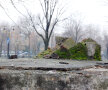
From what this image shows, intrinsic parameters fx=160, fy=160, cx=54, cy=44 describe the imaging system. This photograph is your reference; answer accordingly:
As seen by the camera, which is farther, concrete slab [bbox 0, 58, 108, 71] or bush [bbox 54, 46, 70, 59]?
bush [bbox 54, 46, 70, 59]

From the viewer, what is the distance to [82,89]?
73.2 inches

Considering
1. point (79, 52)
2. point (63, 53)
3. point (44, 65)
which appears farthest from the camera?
point (63, 53)

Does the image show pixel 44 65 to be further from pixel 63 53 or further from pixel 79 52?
pixel 63 53

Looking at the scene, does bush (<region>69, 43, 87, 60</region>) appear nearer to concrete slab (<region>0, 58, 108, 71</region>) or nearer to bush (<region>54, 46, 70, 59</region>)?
bush (<region>54, 46, 70, 59</region>)

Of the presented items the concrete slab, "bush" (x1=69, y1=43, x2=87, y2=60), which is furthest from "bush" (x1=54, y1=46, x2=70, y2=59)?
the concrete slab

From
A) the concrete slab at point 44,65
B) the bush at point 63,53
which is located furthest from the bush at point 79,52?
the concrete slab at point 44,65

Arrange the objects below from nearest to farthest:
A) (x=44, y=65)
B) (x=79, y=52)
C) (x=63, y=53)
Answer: (x=44, y=65) → (x=79, y=52) → (x=63, y=53)

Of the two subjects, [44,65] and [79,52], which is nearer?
[44,65]

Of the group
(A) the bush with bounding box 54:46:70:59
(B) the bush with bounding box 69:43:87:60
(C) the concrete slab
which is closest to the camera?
(C) the concrete slab

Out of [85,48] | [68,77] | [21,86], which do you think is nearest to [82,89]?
[68,77]

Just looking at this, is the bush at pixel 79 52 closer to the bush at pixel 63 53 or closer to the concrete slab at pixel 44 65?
the bush at pixel 63 53

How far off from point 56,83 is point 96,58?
12.7 ft

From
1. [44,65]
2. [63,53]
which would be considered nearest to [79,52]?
[63,53]

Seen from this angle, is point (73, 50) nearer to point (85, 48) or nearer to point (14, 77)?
point (85, 48)
